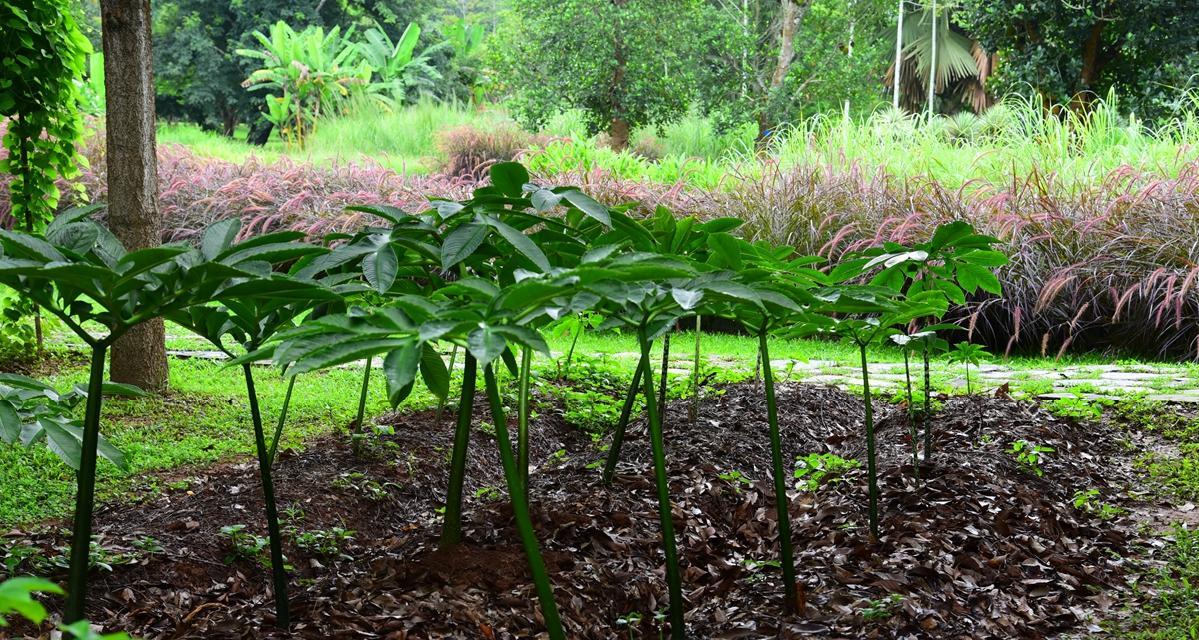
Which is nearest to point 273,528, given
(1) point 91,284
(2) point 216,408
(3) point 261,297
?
(3) point 261,297

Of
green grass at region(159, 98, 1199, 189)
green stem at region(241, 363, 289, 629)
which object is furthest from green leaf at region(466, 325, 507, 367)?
green grass at region(159, 98, 1199, 189)

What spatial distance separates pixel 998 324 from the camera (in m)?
6.59

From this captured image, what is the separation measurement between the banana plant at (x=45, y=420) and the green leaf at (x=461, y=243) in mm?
533

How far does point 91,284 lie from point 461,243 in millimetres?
539

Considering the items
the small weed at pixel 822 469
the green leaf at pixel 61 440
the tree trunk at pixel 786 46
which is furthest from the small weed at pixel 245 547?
the tree trunk at pixel 786 46

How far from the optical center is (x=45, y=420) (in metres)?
1.74

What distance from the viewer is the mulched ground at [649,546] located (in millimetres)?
2053

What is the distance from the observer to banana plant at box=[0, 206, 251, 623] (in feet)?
3.97

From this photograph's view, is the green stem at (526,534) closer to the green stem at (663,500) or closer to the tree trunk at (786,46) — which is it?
the green stem at (663,500)

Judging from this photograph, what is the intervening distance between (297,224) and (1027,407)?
654 centimetres

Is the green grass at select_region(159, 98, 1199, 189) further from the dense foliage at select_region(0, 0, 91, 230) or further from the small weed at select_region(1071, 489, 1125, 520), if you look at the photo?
the dense foliage at select_region(0, 0, 91, 230)

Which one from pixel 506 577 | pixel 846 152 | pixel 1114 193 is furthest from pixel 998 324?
pixel 506 577

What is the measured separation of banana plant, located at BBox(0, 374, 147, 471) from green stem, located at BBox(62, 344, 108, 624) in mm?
203

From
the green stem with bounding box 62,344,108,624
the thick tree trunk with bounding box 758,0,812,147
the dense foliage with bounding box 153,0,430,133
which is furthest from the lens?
the dense foliage with bounding box 153,0,430,133
